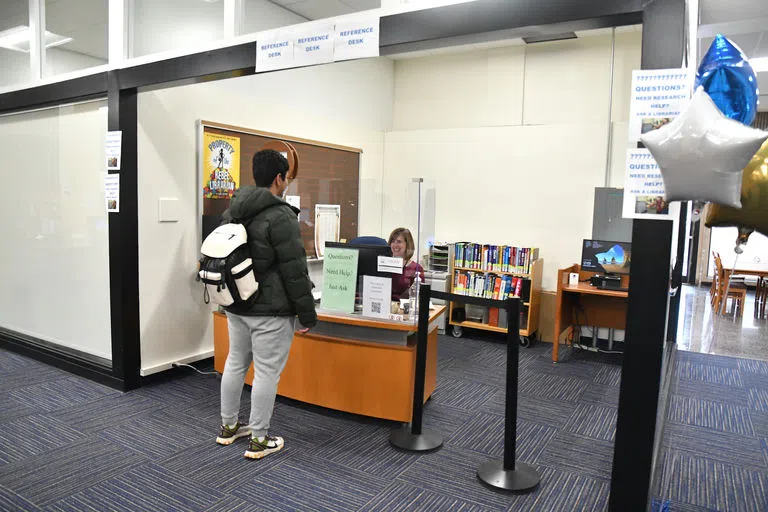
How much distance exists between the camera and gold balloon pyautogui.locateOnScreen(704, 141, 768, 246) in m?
0.81

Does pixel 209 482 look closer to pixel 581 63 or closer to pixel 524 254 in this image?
pixel 524 254

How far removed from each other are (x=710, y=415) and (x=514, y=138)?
314cm

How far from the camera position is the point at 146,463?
2.66m

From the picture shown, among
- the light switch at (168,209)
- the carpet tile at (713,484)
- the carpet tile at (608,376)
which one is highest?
the light switch at (168,209)

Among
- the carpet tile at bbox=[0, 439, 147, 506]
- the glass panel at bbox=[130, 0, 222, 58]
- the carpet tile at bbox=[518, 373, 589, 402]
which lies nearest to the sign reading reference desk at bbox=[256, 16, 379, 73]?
the glass panel at bbox=[130, 0, 222, 58]

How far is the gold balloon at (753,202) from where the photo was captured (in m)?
0.81

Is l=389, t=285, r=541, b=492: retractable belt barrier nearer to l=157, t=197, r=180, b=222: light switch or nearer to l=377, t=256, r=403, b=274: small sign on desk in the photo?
l=377, t=256, r=403, b=274: small sign on desk

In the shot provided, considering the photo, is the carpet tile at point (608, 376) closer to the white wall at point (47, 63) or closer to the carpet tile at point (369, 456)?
the carpet tile at point (369, 456)

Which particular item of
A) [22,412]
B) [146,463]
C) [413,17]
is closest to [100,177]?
[22,412]

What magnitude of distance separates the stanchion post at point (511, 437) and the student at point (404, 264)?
77 cm

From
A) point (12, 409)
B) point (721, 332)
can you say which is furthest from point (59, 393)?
point (721, 332)

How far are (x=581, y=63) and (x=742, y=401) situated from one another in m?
3.35

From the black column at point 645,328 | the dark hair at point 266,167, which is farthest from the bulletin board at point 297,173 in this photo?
the black column at point 645,328

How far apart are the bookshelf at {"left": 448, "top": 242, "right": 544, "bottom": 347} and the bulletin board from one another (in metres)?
1.21
